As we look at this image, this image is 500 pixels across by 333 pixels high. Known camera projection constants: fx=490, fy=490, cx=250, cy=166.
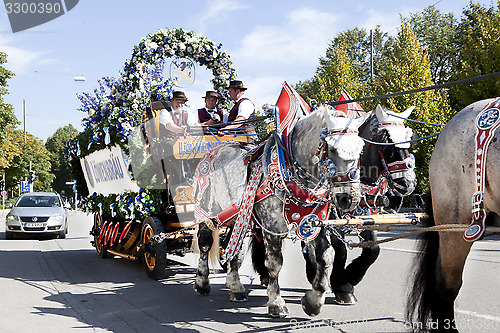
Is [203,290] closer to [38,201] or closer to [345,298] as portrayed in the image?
[345,298]

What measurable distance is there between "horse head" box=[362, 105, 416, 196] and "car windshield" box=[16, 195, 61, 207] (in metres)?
13.2

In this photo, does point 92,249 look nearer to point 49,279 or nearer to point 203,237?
point 49,279

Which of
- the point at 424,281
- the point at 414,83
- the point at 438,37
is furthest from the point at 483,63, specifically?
the point at 438,37

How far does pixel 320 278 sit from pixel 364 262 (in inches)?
57.6

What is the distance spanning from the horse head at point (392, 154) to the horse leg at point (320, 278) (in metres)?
1.34

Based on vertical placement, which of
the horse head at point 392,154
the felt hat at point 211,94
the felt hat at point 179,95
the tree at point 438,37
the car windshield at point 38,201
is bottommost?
the car windshield at point 38,201

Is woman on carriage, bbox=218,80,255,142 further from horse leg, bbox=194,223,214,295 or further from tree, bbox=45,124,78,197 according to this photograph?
tree, bbox=45,124,78,197

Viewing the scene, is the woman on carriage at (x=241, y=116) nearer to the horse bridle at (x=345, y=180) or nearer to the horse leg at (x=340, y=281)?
the horse leg at (x=340, y=281)

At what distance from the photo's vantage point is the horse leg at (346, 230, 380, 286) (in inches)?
243

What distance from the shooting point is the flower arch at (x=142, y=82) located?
824cm

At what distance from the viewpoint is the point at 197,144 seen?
24.2ft

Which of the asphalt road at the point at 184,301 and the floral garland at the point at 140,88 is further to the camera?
the floral garland at the point at 140,88

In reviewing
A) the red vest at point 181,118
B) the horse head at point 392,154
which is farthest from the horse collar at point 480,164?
the red vest at point 181,118

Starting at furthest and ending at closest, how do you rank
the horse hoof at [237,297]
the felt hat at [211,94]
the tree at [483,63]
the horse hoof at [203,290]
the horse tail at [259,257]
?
1. the tree at [483,63]
2. the felt hat at [211,94]
3. the horse tail at [259,257]
4. the horse hoof at [203,290]
5. the horse hoof at [237,297]
